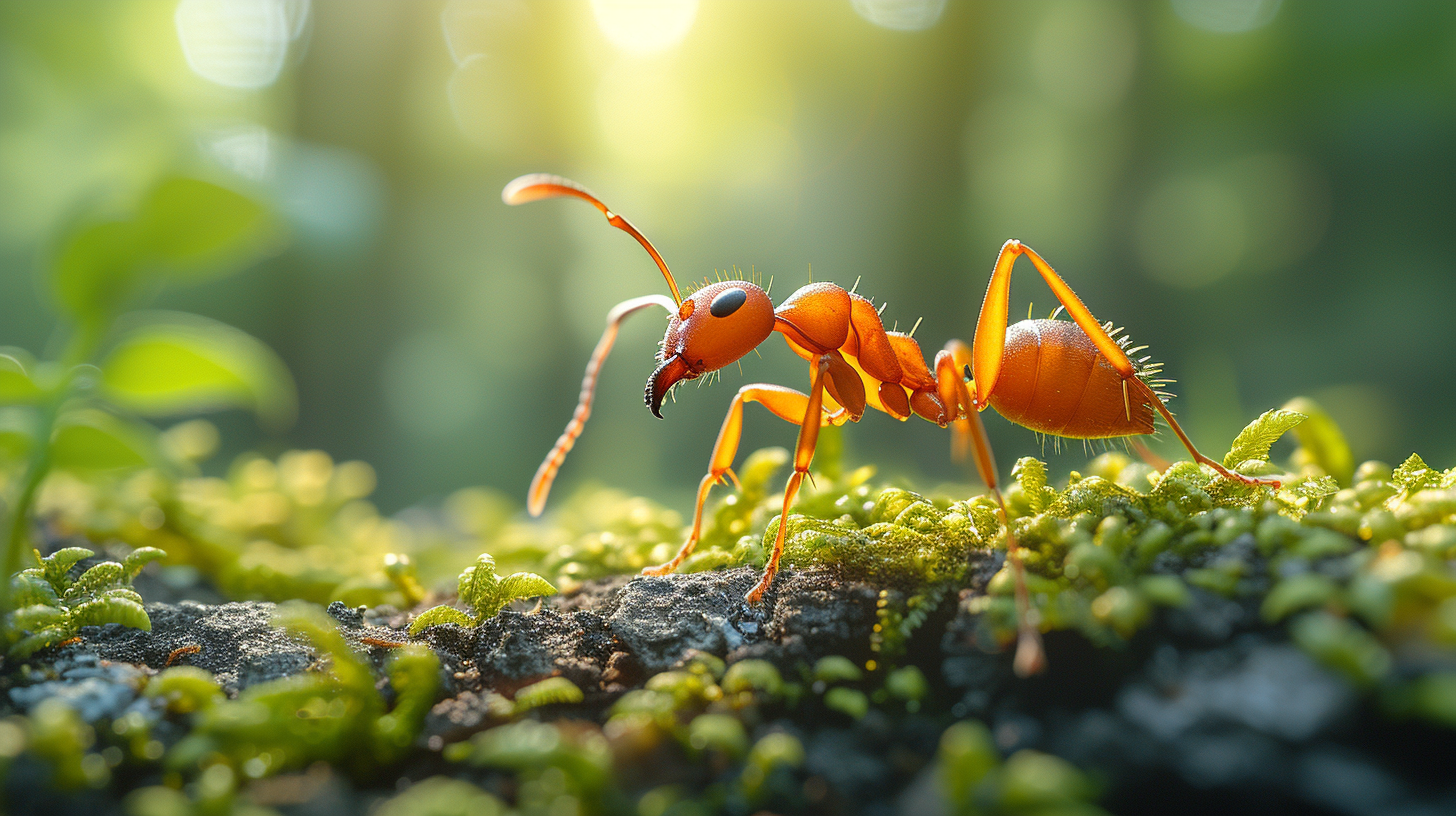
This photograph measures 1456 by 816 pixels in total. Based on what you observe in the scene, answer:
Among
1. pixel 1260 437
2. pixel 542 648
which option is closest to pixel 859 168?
pixel 1260 437

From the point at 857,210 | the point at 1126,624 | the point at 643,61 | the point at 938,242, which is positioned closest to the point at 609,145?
the point at 643,61

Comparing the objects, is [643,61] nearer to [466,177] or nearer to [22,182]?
[466,177]

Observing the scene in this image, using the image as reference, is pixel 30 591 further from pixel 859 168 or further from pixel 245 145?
pixel 245 145

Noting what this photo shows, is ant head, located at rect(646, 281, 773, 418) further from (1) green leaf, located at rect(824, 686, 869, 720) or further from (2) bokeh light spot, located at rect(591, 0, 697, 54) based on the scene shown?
(2) bokeh light spot, located at rect(591, 0, 697, 54)

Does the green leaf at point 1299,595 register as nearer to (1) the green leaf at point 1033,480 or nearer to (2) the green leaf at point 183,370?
(1) the green leaf at point 1033,480

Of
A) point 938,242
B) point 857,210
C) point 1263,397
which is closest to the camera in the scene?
point 938,242

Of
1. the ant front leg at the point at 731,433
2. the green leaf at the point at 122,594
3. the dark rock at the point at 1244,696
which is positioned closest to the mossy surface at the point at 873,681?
the dark rock at the point at 1244,696

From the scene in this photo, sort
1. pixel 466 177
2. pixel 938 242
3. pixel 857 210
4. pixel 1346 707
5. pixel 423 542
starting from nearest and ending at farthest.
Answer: pixel 1346 707 → pixel 423 542 → pixel 938 242 → pixel 857 210 → pixel 466 177

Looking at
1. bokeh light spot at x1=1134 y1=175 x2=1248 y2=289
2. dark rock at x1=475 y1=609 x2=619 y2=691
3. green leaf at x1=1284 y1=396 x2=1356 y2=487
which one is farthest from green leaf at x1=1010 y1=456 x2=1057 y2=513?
bokeh light spot at x1=1134 y1=175 x2=1248 y2=289
